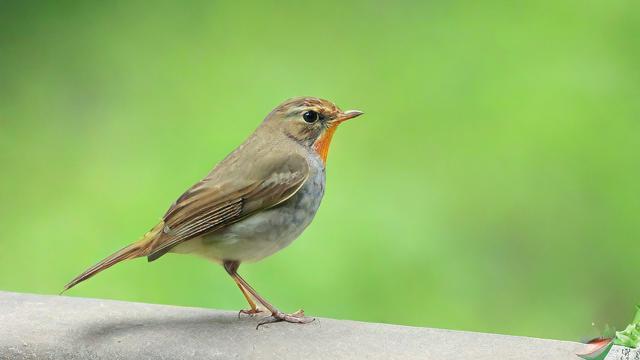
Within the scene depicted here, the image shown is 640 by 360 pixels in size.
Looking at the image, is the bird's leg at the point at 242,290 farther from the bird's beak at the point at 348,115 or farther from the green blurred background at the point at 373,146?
the green blurred background at the point at 373,146

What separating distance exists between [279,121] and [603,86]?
2.35 meters

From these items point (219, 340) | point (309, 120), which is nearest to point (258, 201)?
point (309, 120)

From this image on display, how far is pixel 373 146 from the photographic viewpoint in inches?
235

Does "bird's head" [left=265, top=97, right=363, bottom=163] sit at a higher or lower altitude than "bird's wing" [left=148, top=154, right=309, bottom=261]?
higher

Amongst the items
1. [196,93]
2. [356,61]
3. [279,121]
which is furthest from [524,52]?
[279,121]

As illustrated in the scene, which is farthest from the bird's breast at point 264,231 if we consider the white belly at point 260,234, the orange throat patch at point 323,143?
the orange throat patch at point 323,143

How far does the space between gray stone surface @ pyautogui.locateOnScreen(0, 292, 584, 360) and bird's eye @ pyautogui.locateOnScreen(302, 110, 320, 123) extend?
614 millimetres

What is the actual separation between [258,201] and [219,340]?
44cm

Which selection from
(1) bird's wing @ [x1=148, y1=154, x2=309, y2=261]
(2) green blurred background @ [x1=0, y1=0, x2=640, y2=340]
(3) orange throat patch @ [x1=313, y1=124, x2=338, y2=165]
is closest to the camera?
(1) bird's wing @ [x1=148, y1=154, x2=309, y2=261]

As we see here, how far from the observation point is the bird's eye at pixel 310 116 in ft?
13.4

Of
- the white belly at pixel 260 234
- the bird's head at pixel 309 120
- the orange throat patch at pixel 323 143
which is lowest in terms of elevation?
the white belly at pixel 260 234

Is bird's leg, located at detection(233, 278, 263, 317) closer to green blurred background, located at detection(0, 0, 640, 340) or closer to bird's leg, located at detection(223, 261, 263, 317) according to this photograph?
bird's leg, located at detection(223, 261, 263, 317)

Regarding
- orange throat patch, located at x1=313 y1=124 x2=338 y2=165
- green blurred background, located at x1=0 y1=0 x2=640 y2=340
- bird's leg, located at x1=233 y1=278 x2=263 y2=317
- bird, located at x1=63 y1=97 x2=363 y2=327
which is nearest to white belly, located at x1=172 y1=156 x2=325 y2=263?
bird, located at x1=63 y1=97 x2=363 y2=327

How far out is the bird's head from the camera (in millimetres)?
4062
